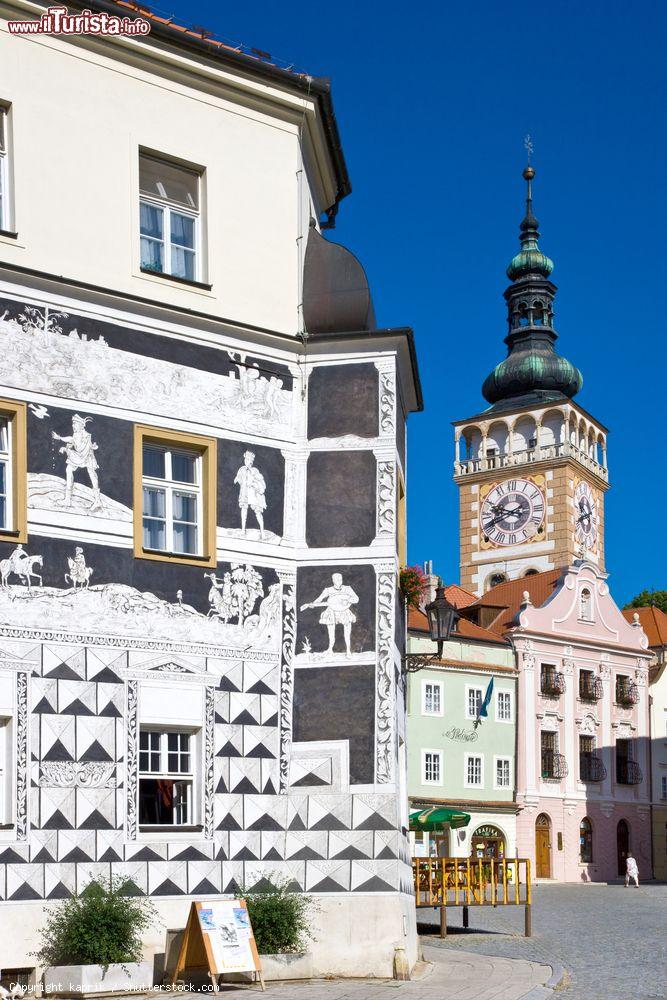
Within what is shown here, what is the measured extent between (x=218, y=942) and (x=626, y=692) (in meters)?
52.6

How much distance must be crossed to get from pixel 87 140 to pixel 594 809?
5011cm

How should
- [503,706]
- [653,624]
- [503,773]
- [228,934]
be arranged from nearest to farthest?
1. [228,934]
2. [503,773]
3. [503,706]
4. [653,624]

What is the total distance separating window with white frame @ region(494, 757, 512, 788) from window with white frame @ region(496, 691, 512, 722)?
62.6 inches

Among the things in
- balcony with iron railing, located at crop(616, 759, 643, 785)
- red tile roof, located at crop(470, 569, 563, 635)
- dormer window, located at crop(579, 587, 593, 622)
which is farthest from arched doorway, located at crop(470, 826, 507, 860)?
dormer window, located at crop(579, 587, 593, 622)

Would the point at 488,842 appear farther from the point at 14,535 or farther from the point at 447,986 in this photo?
the point at 14,535

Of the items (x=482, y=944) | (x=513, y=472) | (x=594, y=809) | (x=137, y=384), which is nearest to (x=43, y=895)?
(x=137, y=384)

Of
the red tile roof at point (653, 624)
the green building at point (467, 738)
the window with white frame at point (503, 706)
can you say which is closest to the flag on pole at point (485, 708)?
the green building at point (467, 738)

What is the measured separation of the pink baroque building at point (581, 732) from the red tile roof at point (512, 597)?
0.22 m

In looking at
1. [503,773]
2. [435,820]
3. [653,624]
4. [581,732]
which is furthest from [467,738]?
[435,820]

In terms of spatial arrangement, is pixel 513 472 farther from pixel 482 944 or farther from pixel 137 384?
pixel 137 384

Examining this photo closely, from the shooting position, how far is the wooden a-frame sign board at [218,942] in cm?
1432

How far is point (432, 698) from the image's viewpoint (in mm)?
56156

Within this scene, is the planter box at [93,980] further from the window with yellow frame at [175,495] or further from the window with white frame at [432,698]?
the window with white frame at [432,698]

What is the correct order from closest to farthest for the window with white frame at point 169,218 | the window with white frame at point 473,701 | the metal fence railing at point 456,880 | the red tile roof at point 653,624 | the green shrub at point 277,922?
the green shrub at point 277,922, the window with white frame at point 169,218, the metal fence railing at point 456,880, the window with white frame at point 473,701, the red tile roof at point 653,624
